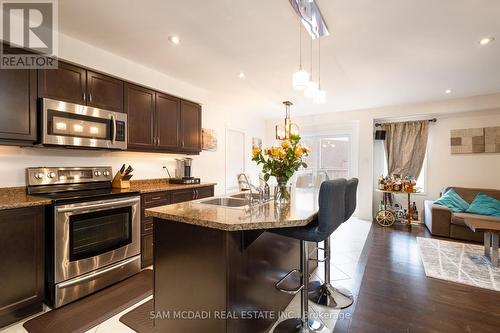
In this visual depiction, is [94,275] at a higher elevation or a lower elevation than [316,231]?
lower

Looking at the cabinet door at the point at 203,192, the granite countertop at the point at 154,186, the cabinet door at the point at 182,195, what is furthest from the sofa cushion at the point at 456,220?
the cabinet door at the point at 182,195

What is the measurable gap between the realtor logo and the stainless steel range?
3.55 ft

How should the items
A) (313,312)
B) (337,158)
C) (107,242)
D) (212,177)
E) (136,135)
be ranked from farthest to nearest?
1. (337,158)
2. (212,177)
3. (136,135)
4. (107,242)
5. (313,312)

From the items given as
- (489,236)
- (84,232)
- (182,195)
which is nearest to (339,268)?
(489,236)

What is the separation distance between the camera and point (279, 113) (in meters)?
6.32

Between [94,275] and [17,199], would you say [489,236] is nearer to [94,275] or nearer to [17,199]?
[94,275]

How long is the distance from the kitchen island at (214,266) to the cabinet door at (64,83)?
Result: 184 centimetres

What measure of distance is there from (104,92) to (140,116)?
0.51 metres

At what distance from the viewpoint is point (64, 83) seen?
2.43 meters

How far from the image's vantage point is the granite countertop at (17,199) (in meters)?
1.85

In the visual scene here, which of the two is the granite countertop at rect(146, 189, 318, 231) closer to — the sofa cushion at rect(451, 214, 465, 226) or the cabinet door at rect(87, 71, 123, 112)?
the cabinet door at rect(87, 71, 123, 112)

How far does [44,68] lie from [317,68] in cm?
324

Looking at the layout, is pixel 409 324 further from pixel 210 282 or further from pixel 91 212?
pixel 91 212

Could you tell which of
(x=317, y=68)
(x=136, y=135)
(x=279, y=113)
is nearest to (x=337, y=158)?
(x=279, y=113)
